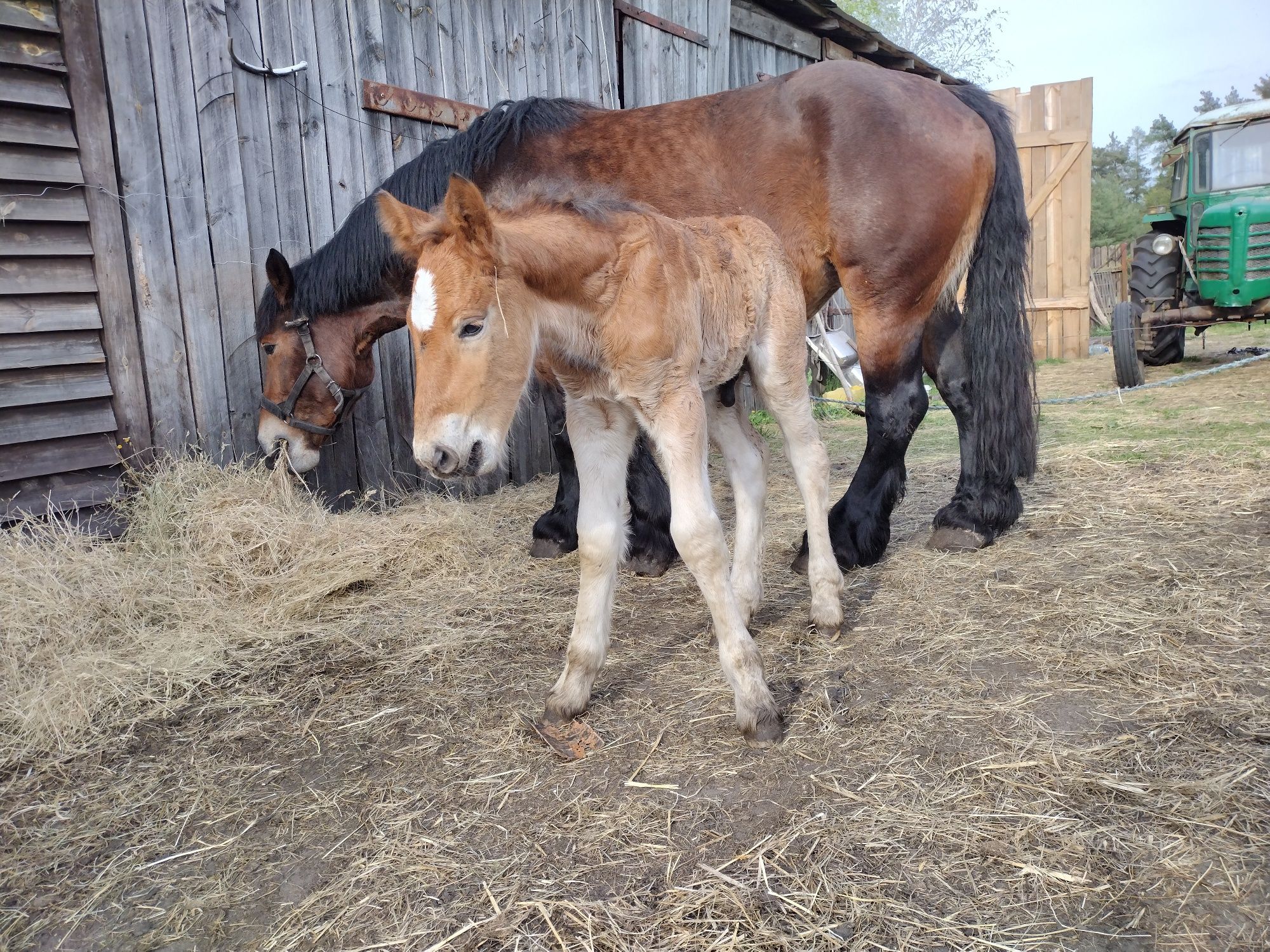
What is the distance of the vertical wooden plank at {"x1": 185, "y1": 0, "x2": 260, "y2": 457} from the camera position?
4078mm

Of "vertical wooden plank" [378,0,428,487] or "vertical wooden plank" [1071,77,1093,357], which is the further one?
"vertical wooden plank" [1071,77,1093,357]

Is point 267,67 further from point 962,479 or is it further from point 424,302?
point 962,479

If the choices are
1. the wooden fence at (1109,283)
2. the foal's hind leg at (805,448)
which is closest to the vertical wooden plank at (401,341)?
the foal's hind leg at (805,448)

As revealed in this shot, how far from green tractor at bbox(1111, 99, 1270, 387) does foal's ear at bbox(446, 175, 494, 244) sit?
8.65m

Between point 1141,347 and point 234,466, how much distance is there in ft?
32.2

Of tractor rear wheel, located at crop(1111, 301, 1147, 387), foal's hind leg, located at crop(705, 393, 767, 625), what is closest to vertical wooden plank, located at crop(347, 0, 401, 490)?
foal's hind leg, located at crop(705, 393, 767, 625)

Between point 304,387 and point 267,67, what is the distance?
5.78 feet

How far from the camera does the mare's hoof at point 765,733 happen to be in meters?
2.30

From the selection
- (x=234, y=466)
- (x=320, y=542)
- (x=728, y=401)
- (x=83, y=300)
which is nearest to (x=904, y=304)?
(x=728, y=401)

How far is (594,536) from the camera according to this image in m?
2.51

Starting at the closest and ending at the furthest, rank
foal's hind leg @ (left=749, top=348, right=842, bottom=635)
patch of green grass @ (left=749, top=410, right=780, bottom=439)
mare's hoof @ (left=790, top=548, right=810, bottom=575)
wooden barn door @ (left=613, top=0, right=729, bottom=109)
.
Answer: foal's hind leg @ (left=749, top=348, right=842, bottom=635) < mare's hoof @ (left=790, top=548, right=810, bottom=575) < wooden barn door @ (left=613, top=0, right=729, bottom=109) < patch of green grass @ (left=749, top=410, right=780, bottom=439)

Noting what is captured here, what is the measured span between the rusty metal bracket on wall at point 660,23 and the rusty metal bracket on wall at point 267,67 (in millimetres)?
2710

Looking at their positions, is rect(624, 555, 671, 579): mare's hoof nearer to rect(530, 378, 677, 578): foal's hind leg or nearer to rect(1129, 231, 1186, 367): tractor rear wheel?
rect(530, 378, 677, 578): foal's hind leg

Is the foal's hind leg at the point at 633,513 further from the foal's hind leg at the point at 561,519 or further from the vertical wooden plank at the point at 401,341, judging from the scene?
the vertical wooden plank at the point at 401,341
